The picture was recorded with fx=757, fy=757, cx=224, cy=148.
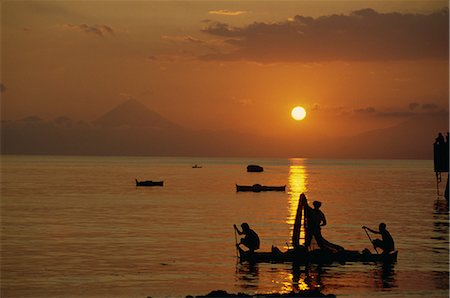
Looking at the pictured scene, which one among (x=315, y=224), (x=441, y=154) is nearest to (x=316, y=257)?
(x=315, y=224)

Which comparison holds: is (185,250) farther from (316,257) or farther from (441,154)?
(441,154)

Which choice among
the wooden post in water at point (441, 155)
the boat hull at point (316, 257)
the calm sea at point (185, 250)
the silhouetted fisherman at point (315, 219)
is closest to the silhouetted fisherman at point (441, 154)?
the wooden post in water at point (441, 155)

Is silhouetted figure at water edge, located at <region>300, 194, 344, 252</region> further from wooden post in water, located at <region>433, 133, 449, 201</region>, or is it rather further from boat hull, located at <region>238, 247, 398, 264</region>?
wooden post in water, located at <region>433, 133, 449, 201</region>

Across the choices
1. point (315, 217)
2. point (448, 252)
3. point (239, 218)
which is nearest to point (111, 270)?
point (315, 217)

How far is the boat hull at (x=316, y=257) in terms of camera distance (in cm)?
3600

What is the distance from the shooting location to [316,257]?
36.0 metres

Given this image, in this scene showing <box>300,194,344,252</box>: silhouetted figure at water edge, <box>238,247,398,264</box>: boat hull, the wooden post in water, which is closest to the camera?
<box>300,194,344,252</box>: silhouetted figure at water edge

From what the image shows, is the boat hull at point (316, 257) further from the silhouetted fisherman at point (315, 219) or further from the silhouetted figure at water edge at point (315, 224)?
the silhouetted fisherman at point (315, 219)

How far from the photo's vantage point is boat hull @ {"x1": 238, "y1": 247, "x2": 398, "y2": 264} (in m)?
36.0

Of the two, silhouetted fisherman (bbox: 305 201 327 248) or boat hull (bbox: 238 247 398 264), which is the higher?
silhouetted fisherman (bbox: 305 201 327 248)

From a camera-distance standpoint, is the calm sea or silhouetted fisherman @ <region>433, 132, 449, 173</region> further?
silhouetted fisherman @ <region>433, 132, 449, 173</region>

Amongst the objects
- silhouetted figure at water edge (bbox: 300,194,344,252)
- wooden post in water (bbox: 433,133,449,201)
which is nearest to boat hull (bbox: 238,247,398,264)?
silhouetted figure at water edge (bbox: 300,194,344,252)

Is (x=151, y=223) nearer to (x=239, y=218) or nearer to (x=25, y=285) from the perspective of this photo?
(x=239, y=218)

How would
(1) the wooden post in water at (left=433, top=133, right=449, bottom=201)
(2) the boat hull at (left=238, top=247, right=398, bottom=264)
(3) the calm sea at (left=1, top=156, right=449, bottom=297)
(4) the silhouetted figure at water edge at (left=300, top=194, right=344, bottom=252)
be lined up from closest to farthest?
(3) the calm sea at (left=1, top=156, right=449, bottom=297), (4) the silhouetted figure at water edge at (left=300, top=194, right=344, bottom=252), (2) the boat hull at (left=238, top=247, right=398, bottom=264), (1) the wooden post in water at (left=433, top=133, right=449, bottom=201)
